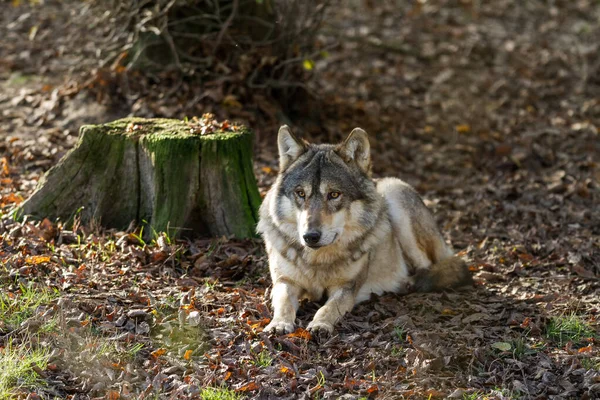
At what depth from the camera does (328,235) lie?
585cm

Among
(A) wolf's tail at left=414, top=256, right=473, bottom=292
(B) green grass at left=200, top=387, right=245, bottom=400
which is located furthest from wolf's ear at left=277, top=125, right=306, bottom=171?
(B) green grass at left=200, top=387, right=245, bottom=400

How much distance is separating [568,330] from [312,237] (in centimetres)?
222

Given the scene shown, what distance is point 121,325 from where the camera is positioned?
5531 mm

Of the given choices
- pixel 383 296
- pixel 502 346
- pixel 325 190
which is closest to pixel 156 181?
pixel 325 190

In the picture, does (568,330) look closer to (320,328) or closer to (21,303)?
(320,328)

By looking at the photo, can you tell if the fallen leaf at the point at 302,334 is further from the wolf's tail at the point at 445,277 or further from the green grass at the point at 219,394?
the wolf's tail at the point at 445,277

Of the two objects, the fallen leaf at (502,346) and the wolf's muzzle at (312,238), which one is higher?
the wolf's muzzle at (312,238)

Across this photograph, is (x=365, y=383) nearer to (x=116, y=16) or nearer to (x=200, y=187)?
(x=200, y=187)

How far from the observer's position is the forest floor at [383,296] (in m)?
5.07

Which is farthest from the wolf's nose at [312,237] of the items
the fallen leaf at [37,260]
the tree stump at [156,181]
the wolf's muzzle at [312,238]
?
the fallen leaf at [37,260]

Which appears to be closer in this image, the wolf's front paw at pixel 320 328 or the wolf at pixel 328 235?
the wolf's front paw at pixel 320 328

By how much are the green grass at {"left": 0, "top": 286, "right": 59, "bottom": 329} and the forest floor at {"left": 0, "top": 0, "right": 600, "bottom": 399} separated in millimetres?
15

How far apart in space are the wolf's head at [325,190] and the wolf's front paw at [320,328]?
600mm

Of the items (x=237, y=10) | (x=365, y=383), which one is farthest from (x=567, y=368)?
(x=237, y=10)
